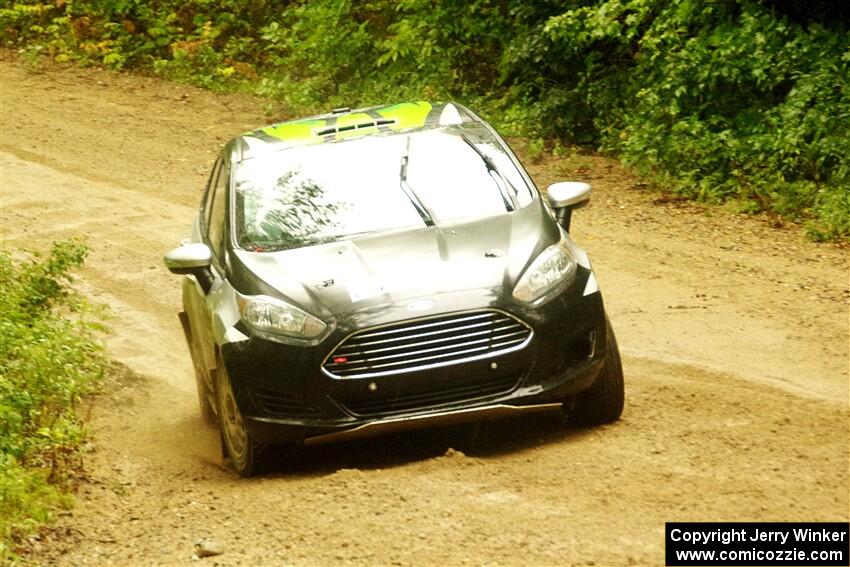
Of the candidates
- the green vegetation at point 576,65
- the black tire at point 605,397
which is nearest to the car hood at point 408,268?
the black tire at point 605,397

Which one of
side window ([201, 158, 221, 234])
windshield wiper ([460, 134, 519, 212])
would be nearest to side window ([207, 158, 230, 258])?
side window ([201, 158, 221, 234])

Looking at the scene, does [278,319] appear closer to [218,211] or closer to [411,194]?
[411,194]

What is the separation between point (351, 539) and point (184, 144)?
41.0 feet

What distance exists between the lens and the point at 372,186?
788 centimetres

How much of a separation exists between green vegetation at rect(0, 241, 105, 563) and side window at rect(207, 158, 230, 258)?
1.16 meters

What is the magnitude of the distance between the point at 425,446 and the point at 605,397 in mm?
1028

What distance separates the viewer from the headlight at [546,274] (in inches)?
273

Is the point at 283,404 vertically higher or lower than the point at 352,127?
lower

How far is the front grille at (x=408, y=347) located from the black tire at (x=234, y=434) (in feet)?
2.28

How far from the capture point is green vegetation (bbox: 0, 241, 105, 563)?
6584 mm

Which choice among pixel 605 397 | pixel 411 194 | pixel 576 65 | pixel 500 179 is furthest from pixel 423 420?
pixel 576 65

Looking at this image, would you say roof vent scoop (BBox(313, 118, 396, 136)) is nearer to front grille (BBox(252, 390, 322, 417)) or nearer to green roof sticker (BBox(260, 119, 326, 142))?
green roof sticker (BBox(260, 119, 326, 142))

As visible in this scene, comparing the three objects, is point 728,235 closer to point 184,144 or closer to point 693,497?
point 693,497

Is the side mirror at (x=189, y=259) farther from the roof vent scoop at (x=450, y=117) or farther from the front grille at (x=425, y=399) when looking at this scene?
the roof vent scoop at (x=450, y=117)
